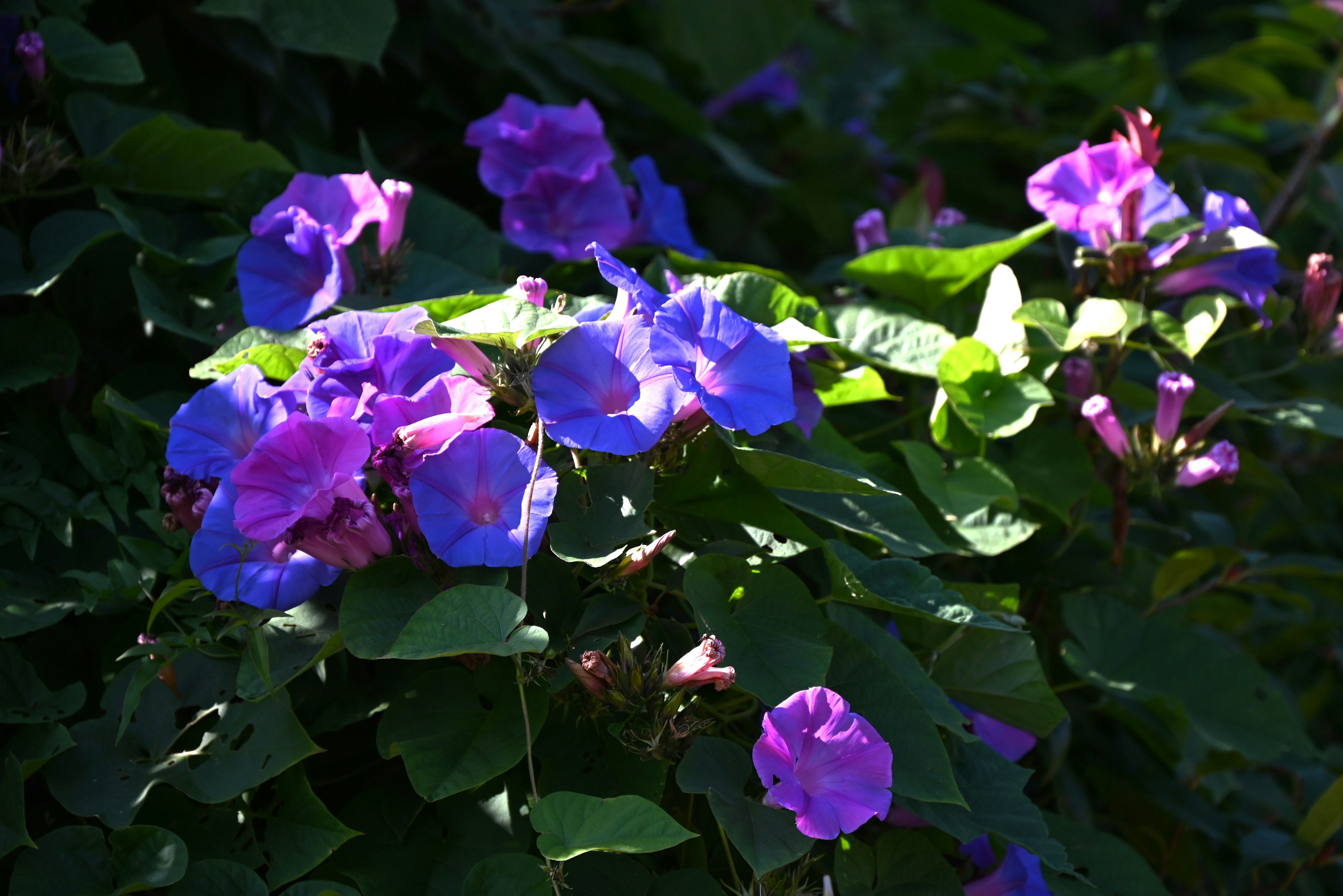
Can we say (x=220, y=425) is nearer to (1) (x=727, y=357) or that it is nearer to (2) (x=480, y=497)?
(2) (x=480, y=497)

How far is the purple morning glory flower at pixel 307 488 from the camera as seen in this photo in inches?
30.8

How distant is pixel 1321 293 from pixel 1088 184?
38 centimetres

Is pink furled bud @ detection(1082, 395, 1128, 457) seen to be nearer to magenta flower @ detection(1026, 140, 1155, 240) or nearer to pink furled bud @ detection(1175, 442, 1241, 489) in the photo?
pink furled bud @ detection(1175, 442, 1241, 489)

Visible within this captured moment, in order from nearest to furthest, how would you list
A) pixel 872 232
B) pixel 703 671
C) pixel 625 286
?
pixel 703 671 → pixel 625 286 → pixel 872 232

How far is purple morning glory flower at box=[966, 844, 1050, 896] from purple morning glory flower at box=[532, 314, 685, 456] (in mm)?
576

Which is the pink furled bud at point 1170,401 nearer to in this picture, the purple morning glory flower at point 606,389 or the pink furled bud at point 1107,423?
the pink furled bud at point 1107,423

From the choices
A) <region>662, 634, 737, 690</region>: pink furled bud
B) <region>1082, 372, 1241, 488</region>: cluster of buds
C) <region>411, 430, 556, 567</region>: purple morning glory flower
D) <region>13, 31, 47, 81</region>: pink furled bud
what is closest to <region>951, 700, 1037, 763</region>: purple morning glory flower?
<region>1082, 372, 1241, 488</region>: cluster of buds

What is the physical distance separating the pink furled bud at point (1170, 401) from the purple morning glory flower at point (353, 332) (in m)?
Result: 0.88

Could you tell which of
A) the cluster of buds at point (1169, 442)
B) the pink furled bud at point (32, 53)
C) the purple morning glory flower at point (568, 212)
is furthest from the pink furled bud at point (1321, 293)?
the pink furled bud at point (32, 53)

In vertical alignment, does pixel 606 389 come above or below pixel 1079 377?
above

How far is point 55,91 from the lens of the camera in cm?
133

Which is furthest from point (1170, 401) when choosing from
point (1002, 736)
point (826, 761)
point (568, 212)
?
point (568, 212)

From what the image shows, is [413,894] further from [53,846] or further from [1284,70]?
[1284,70]

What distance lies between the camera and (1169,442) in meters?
1.24
